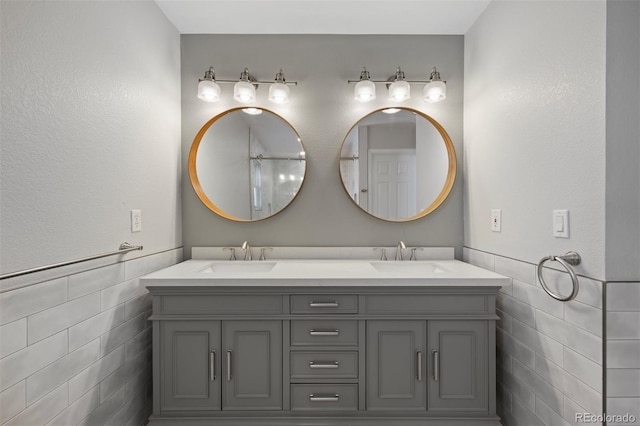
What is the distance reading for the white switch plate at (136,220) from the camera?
151cm

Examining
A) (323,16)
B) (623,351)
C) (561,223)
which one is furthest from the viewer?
(323,16)

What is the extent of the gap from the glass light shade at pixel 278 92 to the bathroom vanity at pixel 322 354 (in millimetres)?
1122

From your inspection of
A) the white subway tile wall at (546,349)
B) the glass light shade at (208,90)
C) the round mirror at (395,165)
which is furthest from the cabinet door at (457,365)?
the glass light shade at (208,90)

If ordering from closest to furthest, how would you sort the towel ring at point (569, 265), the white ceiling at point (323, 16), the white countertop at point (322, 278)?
the towel ring at point (569, 265) → the white countertop at point (322, 278) → the white ceiling at point (323, 16)

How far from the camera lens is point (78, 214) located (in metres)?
1.19

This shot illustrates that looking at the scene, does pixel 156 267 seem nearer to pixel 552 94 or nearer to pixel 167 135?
pixel 167 135

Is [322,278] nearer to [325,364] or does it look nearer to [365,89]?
[325,364]

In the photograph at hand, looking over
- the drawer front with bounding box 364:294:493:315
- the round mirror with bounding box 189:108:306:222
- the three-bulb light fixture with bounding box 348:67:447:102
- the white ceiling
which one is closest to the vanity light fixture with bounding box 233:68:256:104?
the round mirror with bounding box 189:108:306:222

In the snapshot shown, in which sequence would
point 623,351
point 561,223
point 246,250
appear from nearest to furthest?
1. point 623,351
2. point 561,223
3. point 246,250

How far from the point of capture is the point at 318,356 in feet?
4.92

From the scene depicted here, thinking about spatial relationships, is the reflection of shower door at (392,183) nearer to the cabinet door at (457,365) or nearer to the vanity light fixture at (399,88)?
the vanity light fixture at (399,88)

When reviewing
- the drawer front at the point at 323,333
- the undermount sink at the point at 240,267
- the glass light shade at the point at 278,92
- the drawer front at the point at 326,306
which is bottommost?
the drawer front at the point at 323,333

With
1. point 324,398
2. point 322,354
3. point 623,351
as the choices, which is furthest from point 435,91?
A: point 324,398

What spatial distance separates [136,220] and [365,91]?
58.5 inches
